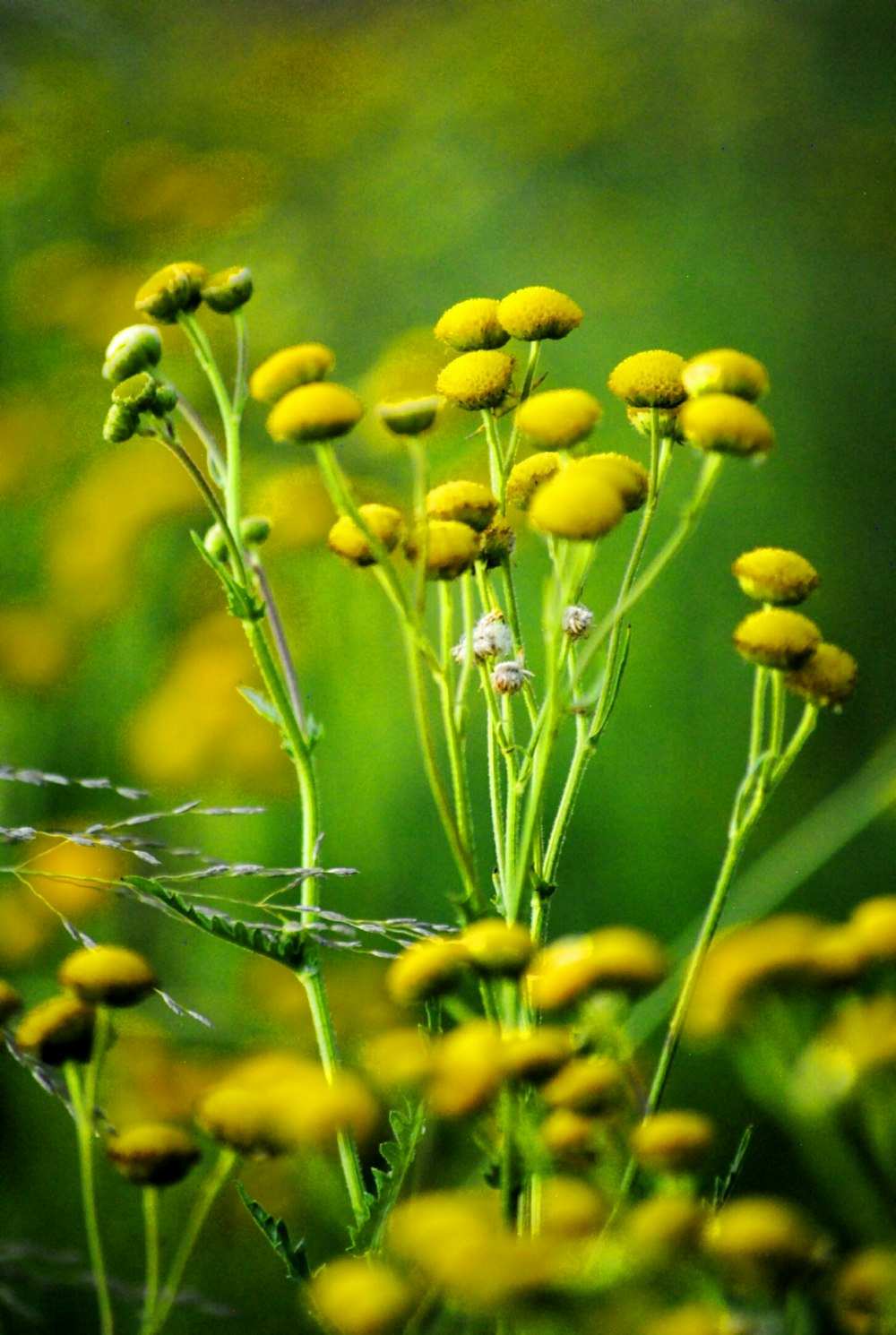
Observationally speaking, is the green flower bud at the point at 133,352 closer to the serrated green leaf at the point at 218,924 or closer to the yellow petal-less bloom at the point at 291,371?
the yellow petal-less bloom at the point at 291,371

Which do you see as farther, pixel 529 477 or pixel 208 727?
pixel 208 727

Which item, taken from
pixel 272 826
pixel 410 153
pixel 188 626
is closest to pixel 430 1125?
pixel 272 826

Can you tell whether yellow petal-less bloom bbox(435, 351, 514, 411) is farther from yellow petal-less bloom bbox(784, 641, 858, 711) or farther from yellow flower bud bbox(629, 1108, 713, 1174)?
yellow flower bud bbox(629, 1108, 713, 1174)

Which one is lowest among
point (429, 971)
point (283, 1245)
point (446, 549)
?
point (283, 1245)

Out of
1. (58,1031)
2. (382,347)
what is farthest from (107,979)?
(382,347)

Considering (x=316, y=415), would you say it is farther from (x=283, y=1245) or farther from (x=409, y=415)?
(x=283, y=1245)

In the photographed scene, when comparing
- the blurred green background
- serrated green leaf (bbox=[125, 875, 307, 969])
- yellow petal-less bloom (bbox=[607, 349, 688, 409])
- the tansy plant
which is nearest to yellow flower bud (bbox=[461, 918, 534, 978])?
the tansy plant
